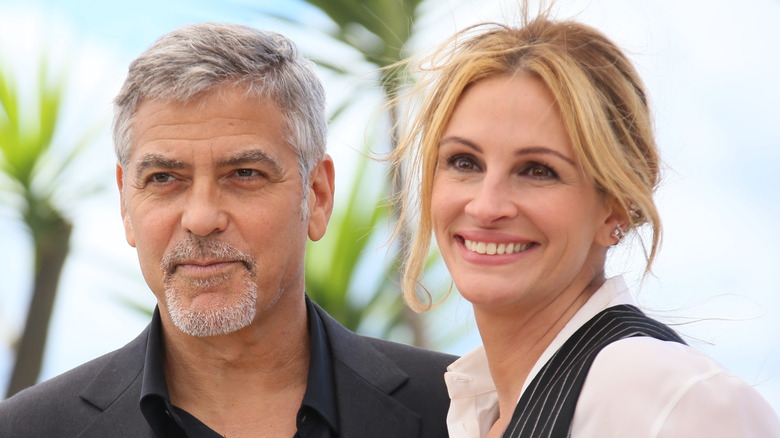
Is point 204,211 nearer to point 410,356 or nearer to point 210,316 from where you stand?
point 210,316

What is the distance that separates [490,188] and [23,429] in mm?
1382

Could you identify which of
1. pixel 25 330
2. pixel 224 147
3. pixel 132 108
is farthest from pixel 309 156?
pixel 25 330

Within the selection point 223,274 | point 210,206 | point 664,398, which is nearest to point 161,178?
point 210,206

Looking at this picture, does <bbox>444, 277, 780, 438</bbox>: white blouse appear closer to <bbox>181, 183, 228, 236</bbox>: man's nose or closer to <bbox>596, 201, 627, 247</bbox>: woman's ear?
<bbox>596, 201, 627, 247</bbox>: woman's ear

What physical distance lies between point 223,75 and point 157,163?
289mm

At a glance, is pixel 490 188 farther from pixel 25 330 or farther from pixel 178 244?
pixel 25 330

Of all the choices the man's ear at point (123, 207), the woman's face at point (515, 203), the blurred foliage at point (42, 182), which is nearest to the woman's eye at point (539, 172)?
the woman's face at point (515, 203)

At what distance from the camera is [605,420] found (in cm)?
189

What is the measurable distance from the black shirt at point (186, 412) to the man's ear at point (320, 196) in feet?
1.28

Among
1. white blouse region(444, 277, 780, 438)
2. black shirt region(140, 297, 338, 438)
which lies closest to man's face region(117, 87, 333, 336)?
black shirt region(140, 297, 338, 438)

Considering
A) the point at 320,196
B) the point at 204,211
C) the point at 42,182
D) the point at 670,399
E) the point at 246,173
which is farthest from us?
the point at 42,182

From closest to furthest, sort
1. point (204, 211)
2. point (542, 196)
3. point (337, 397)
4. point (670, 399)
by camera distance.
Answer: point (670, 399) → point (542, 196) → point (204, 211) → point (337, 397)

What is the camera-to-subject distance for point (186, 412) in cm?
277

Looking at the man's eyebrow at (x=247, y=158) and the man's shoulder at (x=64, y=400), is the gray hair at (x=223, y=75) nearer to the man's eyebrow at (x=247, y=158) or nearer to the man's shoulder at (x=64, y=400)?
the man's eyebrow at (x=247, y=158)
